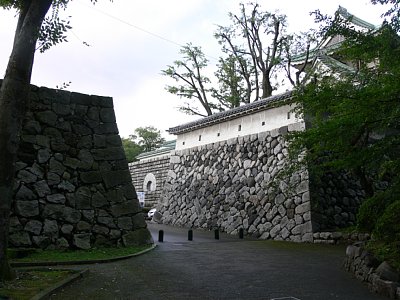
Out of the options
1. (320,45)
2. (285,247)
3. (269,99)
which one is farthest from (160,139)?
(285,247)

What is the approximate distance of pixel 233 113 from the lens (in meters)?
14.3

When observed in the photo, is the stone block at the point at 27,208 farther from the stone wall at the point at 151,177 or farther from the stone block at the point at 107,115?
the stone wall at the point at 151,177

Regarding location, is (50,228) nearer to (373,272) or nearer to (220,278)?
(220,278)

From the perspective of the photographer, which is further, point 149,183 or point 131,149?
point 131,149

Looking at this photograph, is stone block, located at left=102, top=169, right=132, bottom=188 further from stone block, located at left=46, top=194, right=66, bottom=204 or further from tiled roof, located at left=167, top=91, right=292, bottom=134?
tiled roof, located at left=167, top=91, right=292, bottom=134

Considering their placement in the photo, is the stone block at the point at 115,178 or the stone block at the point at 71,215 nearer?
the stone block at the point at 71,215

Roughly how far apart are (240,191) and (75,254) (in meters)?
7.88

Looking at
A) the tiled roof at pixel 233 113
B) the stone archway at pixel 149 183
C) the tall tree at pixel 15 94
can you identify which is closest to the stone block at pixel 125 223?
the tall tree at pixel 15 94

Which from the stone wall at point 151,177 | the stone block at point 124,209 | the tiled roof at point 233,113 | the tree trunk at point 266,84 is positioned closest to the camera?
the stone block at point 124,209

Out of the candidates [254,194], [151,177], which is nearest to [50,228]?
[254,194]

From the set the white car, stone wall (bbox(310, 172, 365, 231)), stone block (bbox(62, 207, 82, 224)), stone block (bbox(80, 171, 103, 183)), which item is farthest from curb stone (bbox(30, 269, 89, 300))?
the white car

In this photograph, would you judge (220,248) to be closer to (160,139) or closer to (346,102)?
(346,102)

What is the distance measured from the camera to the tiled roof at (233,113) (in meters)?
12.3

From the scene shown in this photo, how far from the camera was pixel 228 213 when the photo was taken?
13.6 metres
